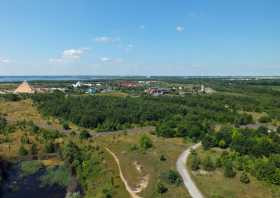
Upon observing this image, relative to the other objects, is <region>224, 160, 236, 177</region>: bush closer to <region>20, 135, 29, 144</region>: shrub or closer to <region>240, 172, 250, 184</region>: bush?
<region>240, 172, 250, 184</region>: bush

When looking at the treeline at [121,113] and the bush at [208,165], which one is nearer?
the bush at [208,165]

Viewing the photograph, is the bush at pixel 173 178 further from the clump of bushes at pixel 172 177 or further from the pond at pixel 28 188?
the pond at pixel 28 188

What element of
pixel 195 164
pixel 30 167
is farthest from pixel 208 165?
pixel 30 167

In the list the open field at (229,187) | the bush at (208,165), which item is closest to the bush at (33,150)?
the open field at (229,187)

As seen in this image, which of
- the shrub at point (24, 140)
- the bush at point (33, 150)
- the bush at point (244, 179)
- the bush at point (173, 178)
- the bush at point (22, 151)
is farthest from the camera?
the shrub at point (24, 140)

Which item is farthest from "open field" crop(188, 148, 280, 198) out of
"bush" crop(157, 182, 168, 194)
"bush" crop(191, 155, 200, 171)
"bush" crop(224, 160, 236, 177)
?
"bush" crop(157, 182, 168, 194)

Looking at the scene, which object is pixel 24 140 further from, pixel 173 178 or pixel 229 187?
pixel 229 187

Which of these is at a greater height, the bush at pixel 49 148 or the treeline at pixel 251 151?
the treeline at pixel 251 151
